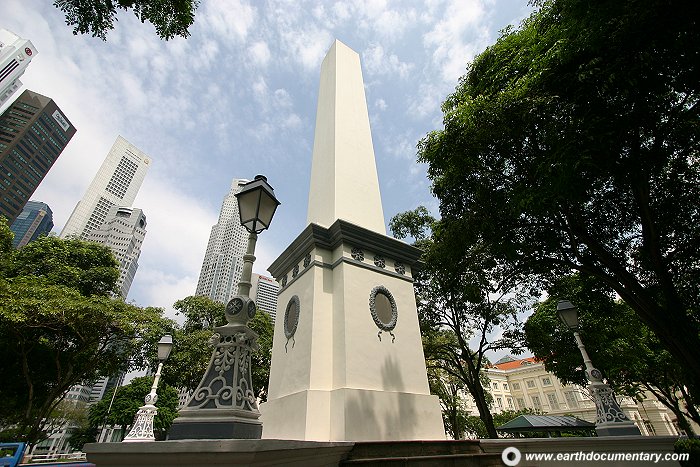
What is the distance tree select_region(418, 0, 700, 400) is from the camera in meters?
5.19

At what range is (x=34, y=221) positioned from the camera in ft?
360

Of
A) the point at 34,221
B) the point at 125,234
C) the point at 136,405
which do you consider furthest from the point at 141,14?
the point at 34,221

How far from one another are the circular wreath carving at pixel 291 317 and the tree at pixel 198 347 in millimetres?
11469

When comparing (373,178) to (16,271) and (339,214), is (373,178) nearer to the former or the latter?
(339,214)

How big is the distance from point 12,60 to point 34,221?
7482 cm

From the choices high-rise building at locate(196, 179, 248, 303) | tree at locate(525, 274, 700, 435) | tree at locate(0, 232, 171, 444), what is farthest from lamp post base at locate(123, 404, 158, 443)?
high-rise building at locate(196, 179, 248, 303)

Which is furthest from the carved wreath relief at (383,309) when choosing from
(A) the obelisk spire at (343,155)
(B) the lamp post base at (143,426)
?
(B) the lamp post base at (143,426)

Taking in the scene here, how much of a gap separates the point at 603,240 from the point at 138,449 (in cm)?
1029

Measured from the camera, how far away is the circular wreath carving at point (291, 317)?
7.38 metres

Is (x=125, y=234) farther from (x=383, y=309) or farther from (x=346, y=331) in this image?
(x=346, y=331)

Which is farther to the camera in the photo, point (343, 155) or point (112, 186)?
point (112, 186)

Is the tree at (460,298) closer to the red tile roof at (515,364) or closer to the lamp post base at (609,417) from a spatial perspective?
the lamp post base at (609,417)

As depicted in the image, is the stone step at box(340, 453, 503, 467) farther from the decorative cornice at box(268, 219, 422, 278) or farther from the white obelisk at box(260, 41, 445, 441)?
the decorative cornice at box(268, 219, 422, 278)

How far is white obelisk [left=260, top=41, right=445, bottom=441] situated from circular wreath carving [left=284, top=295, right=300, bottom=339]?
0.02 meters
